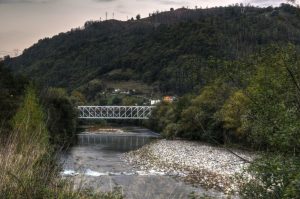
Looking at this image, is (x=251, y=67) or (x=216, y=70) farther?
(x=251, y=67)

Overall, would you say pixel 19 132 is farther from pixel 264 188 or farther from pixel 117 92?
pixel 117 92

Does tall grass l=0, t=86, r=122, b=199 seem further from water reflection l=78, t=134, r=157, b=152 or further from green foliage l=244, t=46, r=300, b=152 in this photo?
water reflection l=78, t=134, r=157, b=152

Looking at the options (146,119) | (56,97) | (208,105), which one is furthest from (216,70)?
(146,119)

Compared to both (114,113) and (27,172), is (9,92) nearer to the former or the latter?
(27,172)

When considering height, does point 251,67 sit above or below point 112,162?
above

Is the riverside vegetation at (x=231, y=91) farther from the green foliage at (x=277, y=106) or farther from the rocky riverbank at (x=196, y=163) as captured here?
the rocky riverbank at (x=196, y=163)

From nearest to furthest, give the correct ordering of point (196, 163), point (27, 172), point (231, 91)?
point (27, 172) → point (231, 91) → point (196, 163)

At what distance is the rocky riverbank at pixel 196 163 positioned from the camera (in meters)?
28.2

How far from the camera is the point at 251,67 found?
734 centimetres

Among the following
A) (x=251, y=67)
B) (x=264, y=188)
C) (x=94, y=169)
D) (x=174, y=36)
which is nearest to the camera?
(x=264, y=188)

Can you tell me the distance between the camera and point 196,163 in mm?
37500

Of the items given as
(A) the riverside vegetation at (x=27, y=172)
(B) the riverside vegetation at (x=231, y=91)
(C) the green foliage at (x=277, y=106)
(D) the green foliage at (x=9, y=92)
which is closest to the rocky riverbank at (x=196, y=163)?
(B) the riverside vegetation at (x=231, y=91)

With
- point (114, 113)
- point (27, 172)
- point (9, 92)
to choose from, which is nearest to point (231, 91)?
point (27, 172)

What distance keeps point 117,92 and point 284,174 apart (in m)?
162
